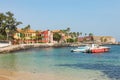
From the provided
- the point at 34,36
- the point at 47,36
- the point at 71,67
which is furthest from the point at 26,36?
the point at 71,67

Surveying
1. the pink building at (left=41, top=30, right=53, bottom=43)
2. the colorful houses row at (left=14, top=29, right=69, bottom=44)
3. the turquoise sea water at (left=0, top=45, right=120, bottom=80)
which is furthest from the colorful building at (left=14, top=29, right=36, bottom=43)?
the turquoise sea water at (left=0, top=45, right=120, bottom=80)

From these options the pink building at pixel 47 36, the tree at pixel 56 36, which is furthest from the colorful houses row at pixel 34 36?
the tree at pixel 56 36

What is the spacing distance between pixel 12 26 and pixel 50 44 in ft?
137

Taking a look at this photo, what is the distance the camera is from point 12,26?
122875 mm

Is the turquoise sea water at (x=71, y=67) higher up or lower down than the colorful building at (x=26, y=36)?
lower down

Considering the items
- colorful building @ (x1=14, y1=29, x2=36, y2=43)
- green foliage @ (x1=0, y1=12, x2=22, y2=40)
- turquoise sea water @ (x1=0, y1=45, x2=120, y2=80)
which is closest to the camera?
turquoise sea water @ (x1=0, y1=45, x2=120, y2=80)

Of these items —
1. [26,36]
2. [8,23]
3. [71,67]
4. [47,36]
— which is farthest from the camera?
[47,36]

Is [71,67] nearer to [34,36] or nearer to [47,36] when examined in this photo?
[34,36]

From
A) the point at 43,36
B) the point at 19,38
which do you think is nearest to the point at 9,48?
the point at 19,38

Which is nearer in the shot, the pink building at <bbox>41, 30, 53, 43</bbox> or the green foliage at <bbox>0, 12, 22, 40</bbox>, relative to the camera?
the green foliage at <bbox>0, 12, 22, 40</bbox>

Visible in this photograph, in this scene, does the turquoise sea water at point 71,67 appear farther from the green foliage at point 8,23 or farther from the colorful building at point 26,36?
the colorful building at point 26,36

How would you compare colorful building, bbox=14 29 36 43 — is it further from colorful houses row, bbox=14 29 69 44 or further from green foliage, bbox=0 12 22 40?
green foliage, bbox=0 12 22 40

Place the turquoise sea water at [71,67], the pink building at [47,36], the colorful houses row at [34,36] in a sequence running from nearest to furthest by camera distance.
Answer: the turquoise sea water at [71,67], the colorful houses row at [34,36], the pink building at [47,36]

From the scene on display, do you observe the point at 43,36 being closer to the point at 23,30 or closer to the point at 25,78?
the point at 23,30
